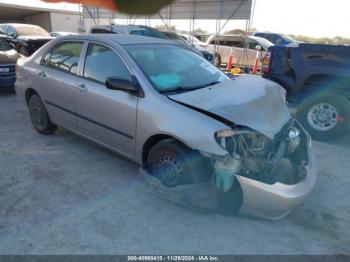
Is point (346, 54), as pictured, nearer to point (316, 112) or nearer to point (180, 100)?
point (316, 112)

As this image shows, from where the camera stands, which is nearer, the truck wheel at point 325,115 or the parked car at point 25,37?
the truck wheel at point 325,115

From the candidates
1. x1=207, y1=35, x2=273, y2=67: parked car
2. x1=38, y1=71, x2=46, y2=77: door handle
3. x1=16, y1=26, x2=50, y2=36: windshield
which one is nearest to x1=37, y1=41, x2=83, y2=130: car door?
x1=38, y1=71, x2=46, y2=77: door handle

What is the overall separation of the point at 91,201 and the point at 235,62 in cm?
1291

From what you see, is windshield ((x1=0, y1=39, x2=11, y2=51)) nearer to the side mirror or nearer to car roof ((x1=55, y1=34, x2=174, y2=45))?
car roof ((x1=55, y1=34, x2=174, y2=45))

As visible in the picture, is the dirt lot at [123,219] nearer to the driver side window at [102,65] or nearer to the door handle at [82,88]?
the door handle at [82,88]

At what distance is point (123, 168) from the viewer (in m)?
3.87

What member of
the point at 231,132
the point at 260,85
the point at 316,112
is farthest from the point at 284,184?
the point at 316,112

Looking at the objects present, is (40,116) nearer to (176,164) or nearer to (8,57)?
(176,164)

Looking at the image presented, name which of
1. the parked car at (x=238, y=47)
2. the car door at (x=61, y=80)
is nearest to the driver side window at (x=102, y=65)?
the car door at (x=61, y=80)

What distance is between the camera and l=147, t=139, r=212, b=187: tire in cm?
285

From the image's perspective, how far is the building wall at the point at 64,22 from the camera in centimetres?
3584

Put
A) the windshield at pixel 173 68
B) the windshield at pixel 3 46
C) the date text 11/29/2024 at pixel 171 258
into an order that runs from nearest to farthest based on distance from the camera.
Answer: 1. the date text 11/29/2024 at pixel 171 258
2. the windshield at pixel 173 68
3. the windshield at pixel 3 46

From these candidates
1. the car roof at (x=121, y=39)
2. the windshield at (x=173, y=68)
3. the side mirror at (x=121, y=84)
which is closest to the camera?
the side mirror at (x=121, y=84)

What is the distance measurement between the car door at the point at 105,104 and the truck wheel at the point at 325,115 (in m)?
3.24
